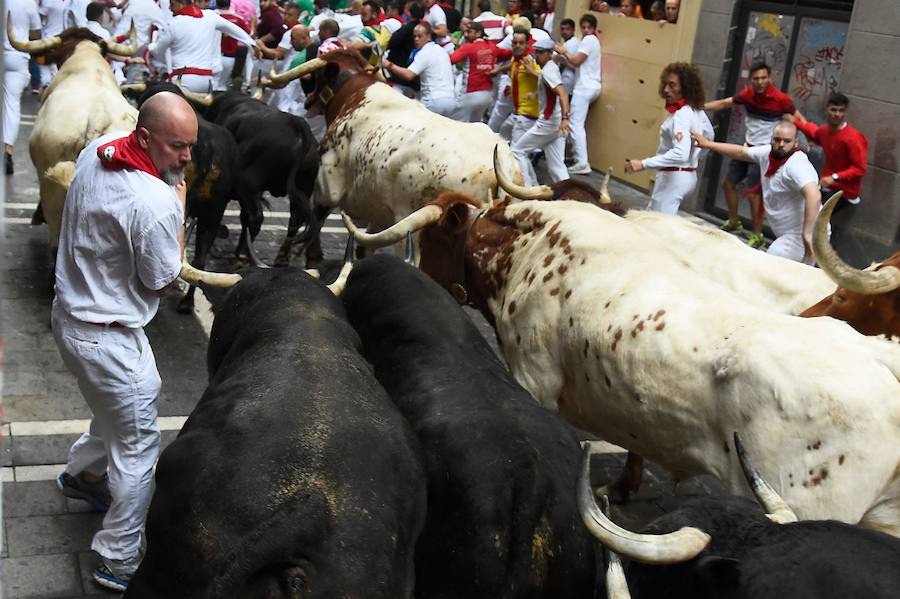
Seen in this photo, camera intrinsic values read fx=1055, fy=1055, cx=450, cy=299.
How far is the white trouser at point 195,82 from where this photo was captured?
13.5 m

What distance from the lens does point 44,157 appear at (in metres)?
8.26

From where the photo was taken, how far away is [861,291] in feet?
16.3

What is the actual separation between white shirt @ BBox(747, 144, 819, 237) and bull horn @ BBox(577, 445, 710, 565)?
613 centimetres

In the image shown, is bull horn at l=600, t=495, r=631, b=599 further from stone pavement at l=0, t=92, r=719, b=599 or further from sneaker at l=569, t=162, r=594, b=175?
sneaker at l=569, t=162, r=594, b=175

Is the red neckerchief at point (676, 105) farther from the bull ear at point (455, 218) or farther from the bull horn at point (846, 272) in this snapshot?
the bull horn at point (846, 272)

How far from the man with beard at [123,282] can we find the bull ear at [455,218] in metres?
2.11

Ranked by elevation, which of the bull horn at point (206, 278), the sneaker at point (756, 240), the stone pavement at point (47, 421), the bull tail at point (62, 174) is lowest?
the stone pavement at point (47, 421)

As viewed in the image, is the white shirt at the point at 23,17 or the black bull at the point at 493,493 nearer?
the black bull at the point at 493,493

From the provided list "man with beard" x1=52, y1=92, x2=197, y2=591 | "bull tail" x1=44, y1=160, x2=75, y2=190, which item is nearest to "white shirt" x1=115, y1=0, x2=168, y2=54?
"bull tail" x1=44, y1=160, x2=75, y2=190

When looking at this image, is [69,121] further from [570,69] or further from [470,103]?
[570,69]

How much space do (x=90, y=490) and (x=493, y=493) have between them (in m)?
2.53

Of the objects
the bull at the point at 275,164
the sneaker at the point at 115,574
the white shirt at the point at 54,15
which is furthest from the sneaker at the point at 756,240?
the white shirt at the point at 54,15

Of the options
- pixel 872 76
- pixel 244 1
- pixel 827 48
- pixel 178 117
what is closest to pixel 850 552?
pixel 178 117

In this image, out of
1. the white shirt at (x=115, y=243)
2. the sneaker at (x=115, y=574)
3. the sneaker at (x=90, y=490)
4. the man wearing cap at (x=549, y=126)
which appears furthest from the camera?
the man wearing cap at (x=549, y=126)
